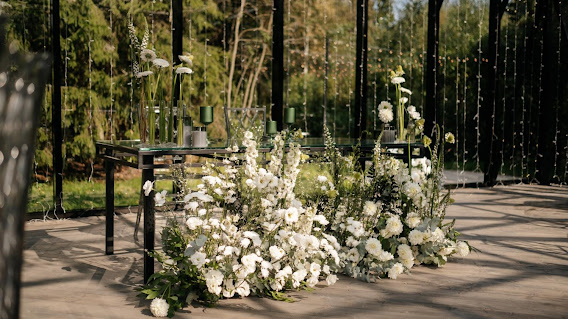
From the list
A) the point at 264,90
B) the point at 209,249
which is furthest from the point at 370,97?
the point at 209,249

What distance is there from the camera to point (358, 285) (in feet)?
10.2

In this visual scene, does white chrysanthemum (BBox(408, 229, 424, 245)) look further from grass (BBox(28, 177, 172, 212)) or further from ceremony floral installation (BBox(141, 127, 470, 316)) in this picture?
grass (BBox(28, 177, 172, 212))

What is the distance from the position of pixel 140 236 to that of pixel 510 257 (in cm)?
251

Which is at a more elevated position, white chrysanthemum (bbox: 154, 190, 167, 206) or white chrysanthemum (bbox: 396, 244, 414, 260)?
white chrysanthemum (bbox: 154, 190, 167, 206)

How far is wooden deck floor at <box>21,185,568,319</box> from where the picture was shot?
8.69ft

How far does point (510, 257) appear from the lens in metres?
3.76

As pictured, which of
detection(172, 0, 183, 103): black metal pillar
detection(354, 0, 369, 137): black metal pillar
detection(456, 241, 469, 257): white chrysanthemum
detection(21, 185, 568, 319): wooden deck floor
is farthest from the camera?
detection(354, 0, 369, 137): black metal pillar

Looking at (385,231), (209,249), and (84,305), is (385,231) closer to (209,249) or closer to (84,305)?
(209,249)

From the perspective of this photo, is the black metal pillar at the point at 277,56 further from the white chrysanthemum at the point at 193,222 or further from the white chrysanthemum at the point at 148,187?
the white chrysanthemum at the point at 193,222

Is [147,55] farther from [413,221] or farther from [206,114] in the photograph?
[413,221]

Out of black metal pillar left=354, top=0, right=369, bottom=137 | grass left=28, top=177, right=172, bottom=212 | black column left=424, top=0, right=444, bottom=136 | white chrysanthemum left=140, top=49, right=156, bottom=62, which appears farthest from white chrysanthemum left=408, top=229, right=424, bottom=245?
grass left=28, top=177, right=172, bottom=212

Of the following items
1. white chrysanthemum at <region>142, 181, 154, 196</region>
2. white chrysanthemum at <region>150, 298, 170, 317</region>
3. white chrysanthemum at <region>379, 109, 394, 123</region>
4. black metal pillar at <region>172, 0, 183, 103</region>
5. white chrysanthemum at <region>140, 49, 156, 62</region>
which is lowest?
white chrysanthemum at <region>150, 298, 170, 317</region>

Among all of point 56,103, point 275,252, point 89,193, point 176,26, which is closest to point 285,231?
point 275,252

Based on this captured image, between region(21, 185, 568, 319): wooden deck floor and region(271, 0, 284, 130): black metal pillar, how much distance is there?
1776mm
